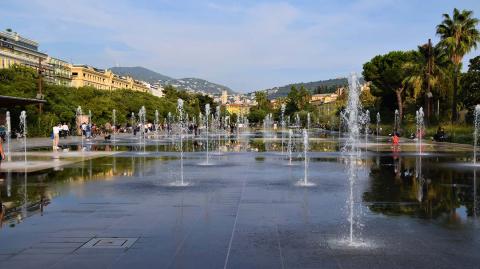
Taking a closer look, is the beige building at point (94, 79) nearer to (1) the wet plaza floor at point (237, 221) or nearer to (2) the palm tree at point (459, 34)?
(2) the palm tree at point (459, 34)

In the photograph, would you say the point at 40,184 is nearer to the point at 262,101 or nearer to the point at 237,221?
the point at 237,221

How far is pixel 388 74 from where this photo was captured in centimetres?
5994

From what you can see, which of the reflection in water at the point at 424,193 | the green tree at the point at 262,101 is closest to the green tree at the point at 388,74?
the reflection in water at the point at 424,193

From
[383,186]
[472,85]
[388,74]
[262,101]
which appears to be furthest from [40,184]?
[262,101]

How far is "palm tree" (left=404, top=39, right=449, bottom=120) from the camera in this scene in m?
48.7

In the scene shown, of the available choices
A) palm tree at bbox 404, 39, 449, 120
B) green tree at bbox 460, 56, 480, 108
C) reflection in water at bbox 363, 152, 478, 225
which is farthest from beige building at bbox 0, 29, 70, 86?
reflection in water at bbox 363, 152, 478, 225

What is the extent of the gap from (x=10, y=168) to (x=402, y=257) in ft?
47.3

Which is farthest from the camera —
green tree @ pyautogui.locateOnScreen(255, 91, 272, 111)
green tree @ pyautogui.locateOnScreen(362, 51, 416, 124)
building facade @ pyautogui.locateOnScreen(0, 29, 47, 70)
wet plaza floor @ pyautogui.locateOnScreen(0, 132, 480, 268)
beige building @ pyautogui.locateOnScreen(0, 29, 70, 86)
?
green tree @ pyautogui.locateOnScreen(255, 91, 272, 111)

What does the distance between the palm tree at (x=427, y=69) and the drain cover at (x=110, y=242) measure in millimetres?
44523

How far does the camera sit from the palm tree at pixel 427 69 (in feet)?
160

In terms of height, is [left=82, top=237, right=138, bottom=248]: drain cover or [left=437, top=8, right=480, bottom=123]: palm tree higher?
[left=437, top=8, right=480, bottom=123]: palm tree

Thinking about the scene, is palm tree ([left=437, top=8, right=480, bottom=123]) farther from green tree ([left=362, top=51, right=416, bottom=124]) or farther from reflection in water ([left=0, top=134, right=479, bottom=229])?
reflection in water ([left=0, top=134, right=479, bottom=229])

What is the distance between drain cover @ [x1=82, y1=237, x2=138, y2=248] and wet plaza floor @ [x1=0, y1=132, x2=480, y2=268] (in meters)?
0.03

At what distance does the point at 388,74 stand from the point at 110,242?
5688 cm
